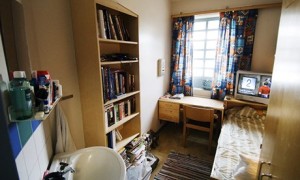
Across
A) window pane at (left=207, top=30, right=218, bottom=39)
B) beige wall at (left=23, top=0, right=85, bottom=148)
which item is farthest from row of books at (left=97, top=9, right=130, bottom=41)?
window pane at (left=207, top=30, right=218, bottom=39)

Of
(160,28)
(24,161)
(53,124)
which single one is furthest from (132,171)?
(160,28)

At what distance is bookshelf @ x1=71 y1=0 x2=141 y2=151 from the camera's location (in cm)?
129

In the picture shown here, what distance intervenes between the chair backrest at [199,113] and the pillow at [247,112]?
528 mm

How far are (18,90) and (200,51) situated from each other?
3.14 meters

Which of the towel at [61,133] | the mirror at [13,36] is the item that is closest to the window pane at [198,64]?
the towel at [61,133]

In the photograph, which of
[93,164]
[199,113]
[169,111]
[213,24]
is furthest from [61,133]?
[213,24]

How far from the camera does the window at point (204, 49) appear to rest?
3.06 metres

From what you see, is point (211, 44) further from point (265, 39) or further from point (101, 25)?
point (101, 25)

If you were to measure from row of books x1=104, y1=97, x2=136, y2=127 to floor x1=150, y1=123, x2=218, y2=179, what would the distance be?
976 mm

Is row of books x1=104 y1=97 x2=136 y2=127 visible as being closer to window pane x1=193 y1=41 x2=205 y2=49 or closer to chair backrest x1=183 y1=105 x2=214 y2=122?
chair backrest x1=183 y1=105 x2=214 y2=122

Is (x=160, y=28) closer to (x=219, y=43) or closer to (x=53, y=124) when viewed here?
(x=219, y=43)

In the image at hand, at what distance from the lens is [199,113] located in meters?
2.52

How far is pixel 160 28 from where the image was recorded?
283 centimetres

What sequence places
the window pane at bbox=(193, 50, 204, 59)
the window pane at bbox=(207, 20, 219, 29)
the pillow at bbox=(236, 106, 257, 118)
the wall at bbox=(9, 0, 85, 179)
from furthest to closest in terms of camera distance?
the window pane at bbox=(193, 50, 204, 59)
the window pane at bbox=(207, 20, 219, 29)
the pillow at bbox=(236, 106, 257, 118)
the wall at bbox=(9, 0, 85, 179)
